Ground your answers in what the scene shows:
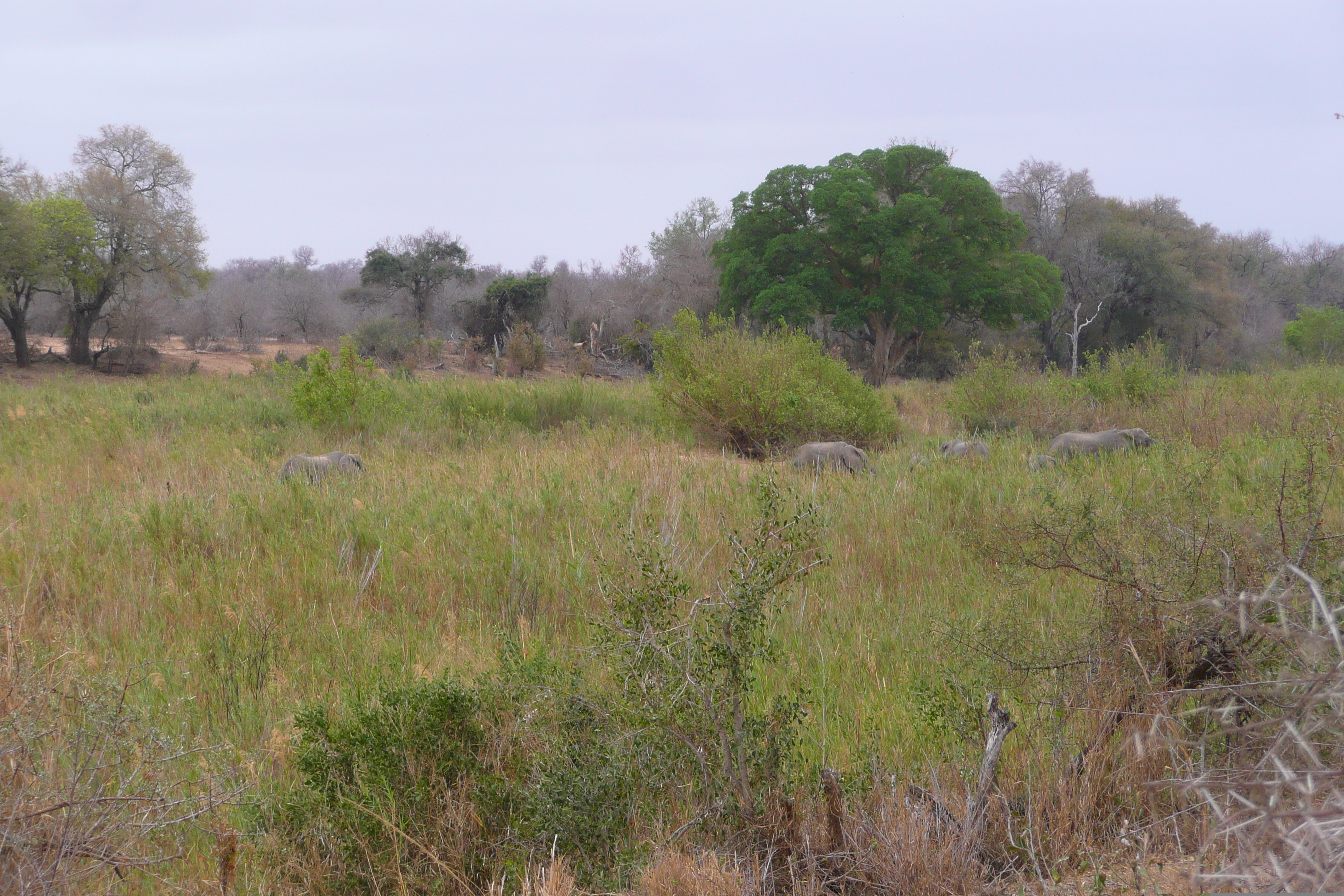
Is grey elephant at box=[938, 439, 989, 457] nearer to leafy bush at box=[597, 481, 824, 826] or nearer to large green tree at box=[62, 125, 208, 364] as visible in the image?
leafy bush at box=[597, 481, 824, 826]

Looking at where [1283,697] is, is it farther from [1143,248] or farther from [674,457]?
[1143,248]

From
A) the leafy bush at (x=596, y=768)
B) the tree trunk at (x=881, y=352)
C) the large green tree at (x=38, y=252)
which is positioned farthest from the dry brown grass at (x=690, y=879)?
the large green tree at (x=38, y=252)

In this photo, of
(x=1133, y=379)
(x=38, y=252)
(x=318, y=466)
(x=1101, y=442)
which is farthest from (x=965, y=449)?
(x=38, y=252)

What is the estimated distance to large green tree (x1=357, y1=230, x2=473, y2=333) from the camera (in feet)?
115

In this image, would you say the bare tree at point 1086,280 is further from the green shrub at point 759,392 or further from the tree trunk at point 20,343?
the tree trunk at point 20,343

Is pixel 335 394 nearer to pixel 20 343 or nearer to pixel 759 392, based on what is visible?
pixel 759 392

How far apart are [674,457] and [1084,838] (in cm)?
653

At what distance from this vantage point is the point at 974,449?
8.42m

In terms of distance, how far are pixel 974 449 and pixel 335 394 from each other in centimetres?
796

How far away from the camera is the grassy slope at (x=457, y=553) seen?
10.8ft

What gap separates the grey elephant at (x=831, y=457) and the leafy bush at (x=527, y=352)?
62.6 feet

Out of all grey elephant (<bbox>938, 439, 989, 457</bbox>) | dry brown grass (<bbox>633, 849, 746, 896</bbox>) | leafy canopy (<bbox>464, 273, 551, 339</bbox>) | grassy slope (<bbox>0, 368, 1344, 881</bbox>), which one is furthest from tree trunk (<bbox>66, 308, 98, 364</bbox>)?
dry brown grass (<bbox>633, 849, 746, 896</bbox>)

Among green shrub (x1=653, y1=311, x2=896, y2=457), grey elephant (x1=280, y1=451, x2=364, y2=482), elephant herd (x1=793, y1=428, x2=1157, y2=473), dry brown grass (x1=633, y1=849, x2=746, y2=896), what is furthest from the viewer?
green shrub (x1=653, y1=311, x2=896, y2=457)

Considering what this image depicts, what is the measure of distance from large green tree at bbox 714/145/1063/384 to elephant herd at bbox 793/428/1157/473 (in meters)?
15.6
